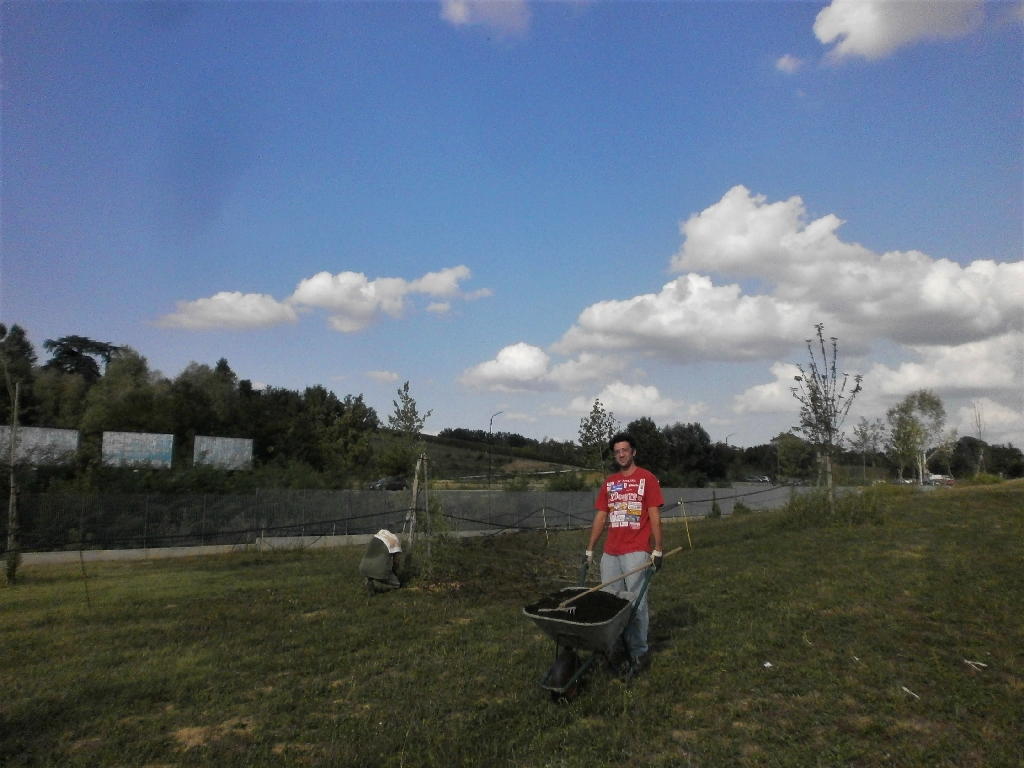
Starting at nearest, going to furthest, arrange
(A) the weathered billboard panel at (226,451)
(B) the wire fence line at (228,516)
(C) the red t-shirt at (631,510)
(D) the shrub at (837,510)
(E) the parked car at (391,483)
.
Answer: (C) the red t-shirt at (631,510), (D) the shrub at (837,510), (B) the wire fence line at (228,516), (A) the weathered billboard panel at (226,451), (E) the parked car at (391,483)

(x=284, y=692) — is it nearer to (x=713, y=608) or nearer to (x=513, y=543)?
(x=713, y=608)

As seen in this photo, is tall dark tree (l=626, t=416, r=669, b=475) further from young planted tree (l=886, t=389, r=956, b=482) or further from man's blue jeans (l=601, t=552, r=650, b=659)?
man's blue jeans (l=601, t=552, r=650, b=659)

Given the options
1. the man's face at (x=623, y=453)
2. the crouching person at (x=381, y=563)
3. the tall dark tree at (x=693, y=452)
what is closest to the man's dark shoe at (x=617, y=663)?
the man's face at (x=623, y=453)

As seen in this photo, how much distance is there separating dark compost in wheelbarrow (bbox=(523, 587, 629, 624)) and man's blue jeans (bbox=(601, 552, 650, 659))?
0.86 feet

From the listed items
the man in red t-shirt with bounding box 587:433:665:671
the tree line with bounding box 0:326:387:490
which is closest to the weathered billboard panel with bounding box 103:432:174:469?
the tree line with bounding box 0:326:387:490

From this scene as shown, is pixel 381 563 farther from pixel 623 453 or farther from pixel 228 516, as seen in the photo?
pixel 228 516

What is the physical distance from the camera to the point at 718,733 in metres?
4.52

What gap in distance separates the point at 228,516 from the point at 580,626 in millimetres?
22213

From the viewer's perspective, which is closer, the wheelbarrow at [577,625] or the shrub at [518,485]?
the wheelbarrow at [577,625]

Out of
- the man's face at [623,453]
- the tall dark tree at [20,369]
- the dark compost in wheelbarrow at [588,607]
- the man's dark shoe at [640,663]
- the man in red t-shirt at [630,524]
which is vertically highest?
the tall dark tree at [20,369]

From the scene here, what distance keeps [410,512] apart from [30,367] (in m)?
42.5

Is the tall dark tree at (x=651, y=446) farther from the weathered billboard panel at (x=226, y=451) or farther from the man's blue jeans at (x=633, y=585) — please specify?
the man's blue jeans at (x=633, y=585)

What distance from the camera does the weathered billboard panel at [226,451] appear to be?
Result: 34188 millimetres

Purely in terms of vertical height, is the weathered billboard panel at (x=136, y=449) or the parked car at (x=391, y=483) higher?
the weathered billboard panel at (x=136, y=449)
